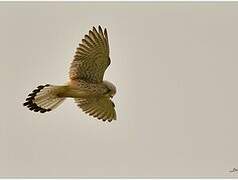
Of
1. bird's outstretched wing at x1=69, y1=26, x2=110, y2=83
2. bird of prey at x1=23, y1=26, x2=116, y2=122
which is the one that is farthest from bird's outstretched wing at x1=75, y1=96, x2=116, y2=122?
bird's outstretched wing at x1=69, y1=26, x2=110, y2=83

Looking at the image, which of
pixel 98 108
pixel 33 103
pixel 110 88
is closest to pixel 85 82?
pixel 110 88

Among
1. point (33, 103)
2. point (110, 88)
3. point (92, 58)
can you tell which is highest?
point (92, 58)

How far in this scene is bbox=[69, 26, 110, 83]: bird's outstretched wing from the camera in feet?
21.6

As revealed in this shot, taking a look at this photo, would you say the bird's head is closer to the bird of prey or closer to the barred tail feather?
the bird of prey

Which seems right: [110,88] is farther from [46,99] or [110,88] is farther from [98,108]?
[46,99]

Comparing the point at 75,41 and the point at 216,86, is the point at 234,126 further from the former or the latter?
the point at 75,41

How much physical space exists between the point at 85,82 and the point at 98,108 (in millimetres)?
301

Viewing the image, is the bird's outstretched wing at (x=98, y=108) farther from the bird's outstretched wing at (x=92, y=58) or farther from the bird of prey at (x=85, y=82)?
the bird's outstretched wing at (x=92, y=58)

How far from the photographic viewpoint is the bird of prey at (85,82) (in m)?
6.60

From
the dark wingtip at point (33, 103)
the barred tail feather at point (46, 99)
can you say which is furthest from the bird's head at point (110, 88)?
the dark wingtip at point (33, 103)

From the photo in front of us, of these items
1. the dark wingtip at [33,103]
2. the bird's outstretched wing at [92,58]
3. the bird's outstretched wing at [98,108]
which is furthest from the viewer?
the bird's outstretched wing at [98,108]

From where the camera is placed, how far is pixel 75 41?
7227mm

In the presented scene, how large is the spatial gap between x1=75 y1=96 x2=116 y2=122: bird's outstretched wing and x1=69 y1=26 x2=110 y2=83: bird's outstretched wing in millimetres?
237

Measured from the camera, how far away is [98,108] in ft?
22.7
